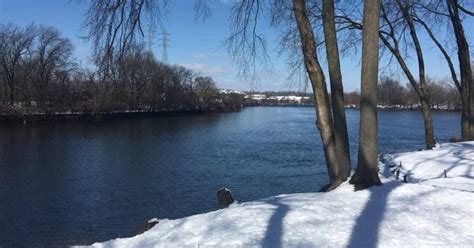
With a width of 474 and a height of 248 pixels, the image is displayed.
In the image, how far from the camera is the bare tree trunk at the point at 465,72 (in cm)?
2047

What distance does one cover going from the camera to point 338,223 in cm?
647

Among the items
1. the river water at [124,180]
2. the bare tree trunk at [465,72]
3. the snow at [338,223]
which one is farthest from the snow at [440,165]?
the river water at [124,180]

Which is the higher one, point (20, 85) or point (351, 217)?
point (20, 85)

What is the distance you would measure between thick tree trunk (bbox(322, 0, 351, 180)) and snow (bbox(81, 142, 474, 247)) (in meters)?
1.50

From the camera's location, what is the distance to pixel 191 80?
123000 mm

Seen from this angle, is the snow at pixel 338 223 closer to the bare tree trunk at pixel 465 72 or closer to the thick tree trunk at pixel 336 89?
the thick tree trunk at pixel 336 89

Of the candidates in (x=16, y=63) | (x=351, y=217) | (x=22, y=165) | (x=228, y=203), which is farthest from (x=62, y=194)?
(x=16, y=63)

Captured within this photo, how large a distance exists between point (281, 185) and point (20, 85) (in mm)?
66852

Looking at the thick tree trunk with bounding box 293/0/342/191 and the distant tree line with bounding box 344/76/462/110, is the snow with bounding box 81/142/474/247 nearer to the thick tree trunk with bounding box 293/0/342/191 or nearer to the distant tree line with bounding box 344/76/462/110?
the thick tree trunk with bounding box 293/0/342/191

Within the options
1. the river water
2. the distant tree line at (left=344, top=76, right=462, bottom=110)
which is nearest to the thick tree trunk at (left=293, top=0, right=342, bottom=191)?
the river water

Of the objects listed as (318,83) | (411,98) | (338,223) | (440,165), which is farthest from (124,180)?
(411,98)

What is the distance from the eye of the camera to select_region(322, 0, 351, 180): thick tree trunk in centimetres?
999

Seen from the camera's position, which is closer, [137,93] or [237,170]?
[237,170]

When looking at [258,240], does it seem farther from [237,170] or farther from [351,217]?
[237,170]
